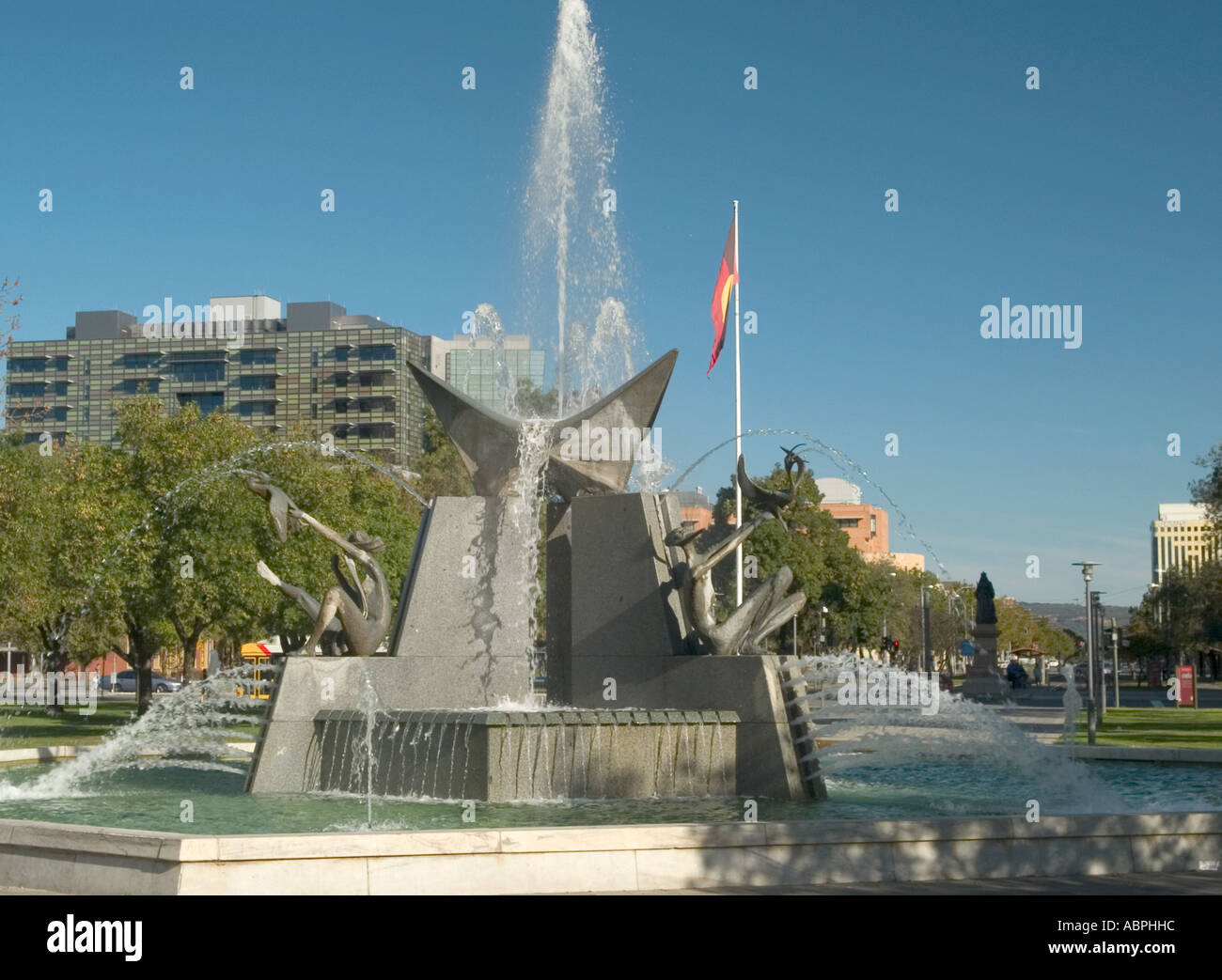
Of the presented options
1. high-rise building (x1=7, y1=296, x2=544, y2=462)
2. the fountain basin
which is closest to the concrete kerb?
the fountain basin

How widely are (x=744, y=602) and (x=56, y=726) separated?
26.1m

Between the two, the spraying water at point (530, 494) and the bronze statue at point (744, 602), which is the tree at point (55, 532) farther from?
the bronze statue at point (744, 602)

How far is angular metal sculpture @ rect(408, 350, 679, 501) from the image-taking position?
56.3ft

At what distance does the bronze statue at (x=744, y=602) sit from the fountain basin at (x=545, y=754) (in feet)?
3.41

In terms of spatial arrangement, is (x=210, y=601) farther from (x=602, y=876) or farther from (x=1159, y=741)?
(x=602, y=876)

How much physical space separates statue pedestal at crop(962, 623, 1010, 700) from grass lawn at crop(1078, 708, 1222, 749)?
39.2 feet

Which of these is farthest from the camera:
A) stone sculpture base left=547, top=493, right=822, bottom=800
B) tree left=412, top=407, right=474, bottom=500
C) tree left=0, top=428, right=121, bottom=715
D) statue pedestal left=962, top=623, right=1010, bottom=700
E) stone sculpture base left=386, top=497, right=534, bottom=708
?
statue pedestal left=962, top=623, right=1010, bottom=700

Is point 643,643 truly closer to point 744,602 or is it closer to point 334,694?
point 744,602

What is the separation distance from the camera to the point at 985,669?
193ft

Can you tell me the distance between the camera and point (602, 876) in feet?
31.2

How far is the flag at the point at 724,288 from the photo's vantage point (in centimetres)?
3347

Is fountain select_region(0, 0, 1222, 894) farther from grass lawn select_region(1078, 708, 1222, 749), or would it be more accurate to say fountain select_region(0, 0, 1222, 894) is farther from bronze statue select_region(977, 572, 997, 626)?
bronze statue select_region(977, 572, 997, 626)

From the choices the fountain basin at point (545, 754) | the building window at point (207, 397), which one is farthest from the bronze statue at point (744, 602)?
the building window at point (207, 397)
